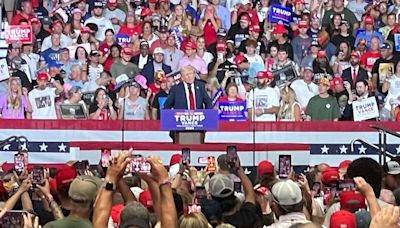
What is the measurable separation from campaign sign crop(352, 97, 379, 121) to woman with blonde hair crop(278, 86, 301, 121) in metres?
0.86

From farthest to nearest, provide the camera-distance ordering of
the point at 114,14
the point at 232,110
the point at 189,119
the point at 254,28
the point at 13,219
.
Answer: the point at 114,14 < the point at 254,28 < the point at 232,110 < the point at 189,119 < the point at 13,219

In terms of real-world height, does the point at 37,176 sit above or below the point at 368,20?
below

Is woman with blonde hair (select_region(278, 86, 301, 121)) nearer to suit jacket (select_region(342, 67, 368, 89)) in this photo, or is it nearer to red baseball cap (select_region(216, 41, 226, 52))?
suit jacket (select_region(342, 67, 368, 89))

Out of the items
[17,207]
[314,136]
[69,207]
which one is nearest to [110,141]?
[314,136]

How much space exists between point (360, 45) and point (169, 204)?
1395 cm

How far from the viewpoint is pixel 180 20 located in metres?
22.4

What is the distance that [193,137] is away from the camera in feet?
55.0

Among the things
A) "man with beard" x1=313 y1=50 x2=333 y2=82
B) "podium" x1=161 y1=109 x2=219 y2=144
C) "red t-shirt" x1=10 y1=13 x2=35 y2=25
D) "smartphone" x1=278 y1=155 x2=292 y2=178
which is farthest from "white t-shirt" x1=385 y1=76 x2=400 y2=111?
"smartphone" x1=278 y1=155 x2=292 y2=178

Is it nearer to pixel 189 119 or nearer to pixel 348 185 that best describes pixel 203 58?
pixel 189 119

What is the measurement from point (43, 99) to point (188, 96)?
2.42 m

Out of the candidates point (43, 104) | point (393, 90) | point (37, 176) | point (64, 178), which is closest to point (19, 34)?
point (43, 104)

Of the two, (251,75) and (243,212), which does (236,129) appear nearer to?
(251,75)

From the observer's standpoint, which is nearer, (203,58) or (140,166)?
(140,166)

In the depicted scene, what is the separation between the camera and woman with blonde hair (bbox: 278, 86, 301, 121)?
18969 millimetres
